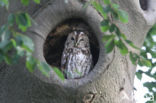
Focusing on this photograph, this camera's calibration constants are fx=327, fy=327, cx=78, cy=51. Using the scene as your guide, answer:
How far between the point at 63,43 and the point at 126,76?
2.64 ft

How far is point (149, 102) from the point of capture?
320cm

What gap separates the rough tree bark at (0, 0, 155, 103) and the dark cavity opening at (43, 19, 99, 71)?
15cm

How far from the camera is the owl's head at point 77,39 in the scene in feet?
8.51

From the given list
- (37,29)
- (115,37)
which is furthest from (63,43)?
(115,37)

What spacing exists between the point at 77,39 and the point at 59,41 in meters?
0.15

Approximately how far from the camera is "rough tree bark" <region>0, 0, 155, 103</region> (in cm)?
202

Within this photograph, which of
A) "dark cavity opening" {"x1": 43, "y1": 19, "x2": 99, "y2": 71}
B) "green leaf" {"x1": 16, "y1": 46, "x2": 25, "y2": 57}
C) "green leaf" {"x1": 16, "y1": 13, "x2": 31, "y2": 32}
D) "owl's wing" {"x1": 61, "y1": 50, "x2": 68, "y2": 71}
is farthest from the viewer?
"owl's wing" {"x1": 61, "y1": 50, "x2": 68, "y2": 71}

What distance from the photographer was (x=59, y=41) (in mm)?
2750

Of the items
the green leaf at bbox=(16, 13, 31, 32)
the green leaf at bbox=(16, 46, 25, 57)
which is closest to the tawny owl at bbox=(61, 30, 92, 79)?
the green leaf at bbox=(16, 13, 31, 32)

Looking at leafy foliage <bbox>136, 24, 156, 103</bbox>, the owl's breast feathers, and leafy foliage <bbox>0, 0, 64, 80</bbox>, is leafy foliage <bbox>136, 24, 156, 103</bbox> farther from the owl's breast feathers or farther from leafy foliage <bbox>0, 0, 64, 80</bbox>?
leafy foliage <bbox>0, 0, 64, 80</bbox>

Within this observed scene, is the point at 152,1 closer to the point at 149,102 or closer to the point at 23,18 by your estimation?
the point at 149,102

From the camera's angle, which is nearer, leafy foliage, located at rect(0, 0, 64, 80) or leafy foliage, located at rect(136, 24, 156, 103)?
leafy foliage, located at rect(0, 0, 64, 80)

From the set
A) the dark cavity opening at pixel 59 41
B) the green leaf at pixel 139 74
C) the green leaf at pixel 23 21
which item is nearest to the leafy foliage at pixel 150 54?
the green leaf at pixel 139 74

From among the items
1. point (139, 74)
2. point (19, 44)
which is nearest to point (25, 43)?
point (19, 44)
